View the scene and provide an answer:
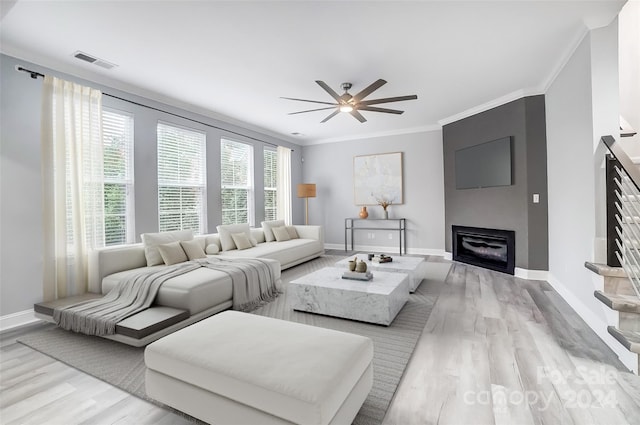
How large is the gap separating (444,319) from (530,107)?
3482 mm

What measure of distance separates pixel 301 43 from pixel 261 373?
2.95 metres

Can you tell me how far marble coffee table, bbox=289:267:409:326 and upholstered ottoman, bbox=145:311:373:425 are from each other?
1148 millimetres

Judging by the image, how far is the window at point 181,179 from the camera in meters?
4.49

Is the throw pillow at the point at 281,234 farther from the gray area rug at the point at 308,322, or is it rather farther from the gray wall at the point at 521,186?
the gray wall at the point at 521,186

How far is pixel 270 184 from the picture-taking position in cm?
683

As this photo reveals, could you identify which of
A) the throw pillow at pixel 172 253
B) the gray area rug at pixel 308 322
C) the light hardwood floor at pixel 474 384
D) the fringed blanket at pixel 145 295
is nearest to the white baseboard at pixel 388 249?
the gray area rug at pixel 308 322

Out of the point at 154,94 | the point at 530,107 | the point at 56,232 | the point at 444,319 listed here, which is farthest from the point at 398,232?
the point at 56,232

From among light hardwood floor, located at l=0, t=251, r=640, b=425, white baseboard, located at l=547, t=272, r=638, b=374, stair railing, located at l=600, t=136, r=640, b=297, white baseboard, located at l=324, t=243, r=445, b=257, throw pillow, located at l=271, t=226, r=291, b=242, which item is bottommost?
light hardwood floor, located at l=0, t=251, r=640, b=425

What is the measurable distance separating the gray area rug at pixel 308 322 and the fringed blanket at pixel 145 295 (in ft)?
0.46

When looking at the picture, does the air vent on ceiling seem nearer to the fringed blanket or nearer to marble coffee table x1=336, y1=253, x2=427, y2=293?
the fringed blanket

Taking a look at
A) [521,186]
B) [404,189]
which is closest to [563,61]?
[521,186]

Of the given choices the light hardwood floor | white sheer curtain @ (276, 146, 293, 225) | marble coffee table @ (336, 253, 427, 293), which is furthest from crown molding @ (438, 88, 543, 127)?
white sheer curtain @ (276, 146, 293, 225)

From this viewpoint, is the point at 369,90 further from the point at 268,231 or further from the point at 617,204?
the point at 268,231

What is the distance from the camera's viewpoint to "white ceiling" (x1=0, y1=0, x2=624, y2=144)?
8.16ft
